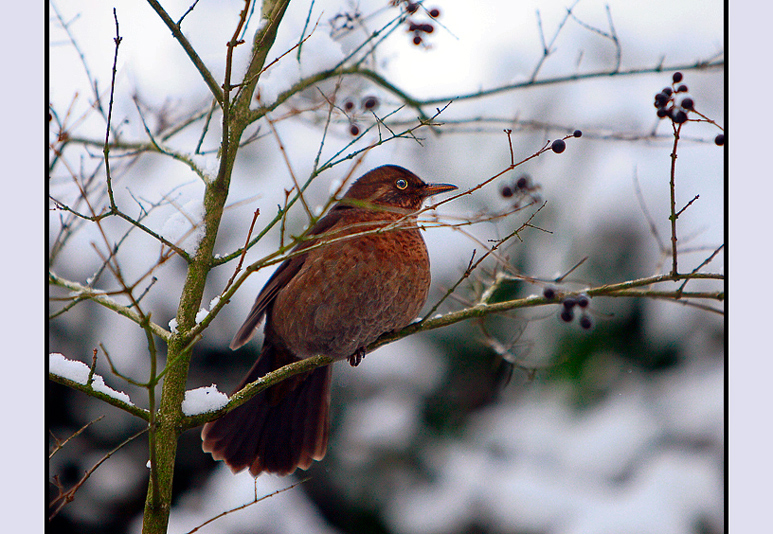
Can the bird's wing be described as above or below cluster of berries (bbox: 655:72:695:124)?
below

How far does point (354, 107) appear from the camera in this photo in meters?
2.72

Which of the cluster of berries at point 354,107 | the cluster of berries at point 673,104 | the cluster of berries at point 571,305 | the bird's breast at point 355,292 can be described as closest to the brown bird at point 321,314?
the bird's breast at point 355,292

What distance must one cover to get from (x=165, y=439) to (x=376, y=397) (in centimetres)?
171

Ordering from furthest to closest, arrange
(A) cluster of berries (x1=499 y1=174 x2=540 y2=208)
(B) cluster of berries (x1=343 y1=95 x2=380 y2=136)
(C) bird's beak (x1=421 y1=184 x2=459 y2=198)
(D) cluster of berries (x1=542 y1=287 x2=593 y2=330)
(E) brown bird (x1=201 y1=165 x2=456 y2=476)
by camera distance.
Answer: (C) bird's beak (x1=421 y1=184 x2=459 y2=198) < (B) cluster of berries (x1=343 y1=95 x2=380 y2=136) < (E) brown bird (x1=201 y1=165 x2=456 y2=476) < (A) cluster of berries (x1=499 y1=174 x2=540 y2=208) < (D) cluster of berries (x1=542 y1=287 x2=593 y2=330)

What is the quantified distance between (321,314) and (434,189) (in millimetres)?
808

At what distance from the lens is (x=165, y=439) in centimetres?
171

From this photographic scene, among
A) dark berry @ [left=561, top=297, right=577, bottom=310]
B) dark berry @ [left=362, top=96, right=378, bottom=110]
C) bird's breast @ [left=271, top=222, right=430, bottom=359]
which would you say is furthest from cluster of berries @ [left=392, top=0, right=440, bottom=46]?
dark berry @ [left=561, top=297, right=577, bottom=310]

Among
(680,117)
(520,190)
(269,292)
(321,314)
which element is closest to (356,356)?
(321,314)

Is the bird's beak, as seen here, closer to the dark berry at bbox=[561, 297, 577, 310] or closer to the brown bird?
the brown bird

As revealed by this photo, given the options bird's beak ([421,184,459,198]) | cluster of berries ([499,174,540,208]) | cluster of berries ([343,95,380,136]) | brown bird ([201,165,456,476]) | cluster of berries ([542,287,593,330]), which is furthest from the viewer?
bird's beak ([421,184,459,198])

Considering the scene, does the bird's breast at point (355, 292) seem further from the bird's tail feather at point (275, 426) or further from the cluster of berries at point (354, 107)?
the cluster of berries at point (354, 107)

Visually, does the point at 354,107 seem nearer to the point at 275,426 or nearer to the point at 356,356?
the point at 356,356

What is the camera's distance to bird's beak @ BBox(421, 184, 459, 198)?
269 cm

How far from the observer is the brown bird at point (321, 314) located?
2354 millimetres
